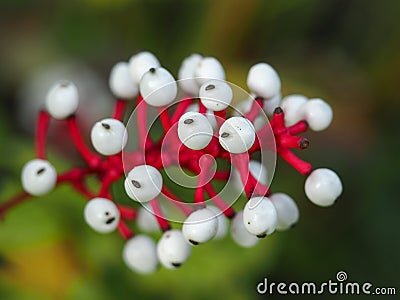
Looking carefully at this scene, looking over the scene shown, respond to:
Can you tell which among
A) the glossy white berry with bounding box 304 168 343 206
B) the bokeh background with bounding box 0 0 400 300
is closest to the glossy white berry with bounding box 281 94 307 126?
the glossy white berry with bounding box 304 168 343 206

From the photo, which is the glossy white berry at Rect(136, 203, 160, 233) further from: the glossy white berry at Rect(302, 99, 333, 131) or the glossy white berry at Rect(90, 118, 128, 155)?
the glossy white berry at Rect(302, 99, 333, 131)

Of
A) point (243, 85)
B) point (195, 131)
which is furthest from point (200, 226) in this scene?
point (243, 85)

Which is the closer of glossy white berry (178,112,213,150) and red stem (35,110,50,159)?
glossy white berry (178,112,213,150)

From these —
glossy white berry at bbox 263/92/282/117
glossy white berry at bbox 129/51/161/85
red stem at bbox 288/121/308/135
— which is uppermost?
glossy white berry at bbox 129/51/161/85

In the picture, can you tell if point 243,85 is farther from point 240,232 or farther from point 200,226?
point 200,226

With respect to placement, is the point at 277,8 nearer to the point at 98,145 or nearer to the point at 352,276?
the point at 352,276
